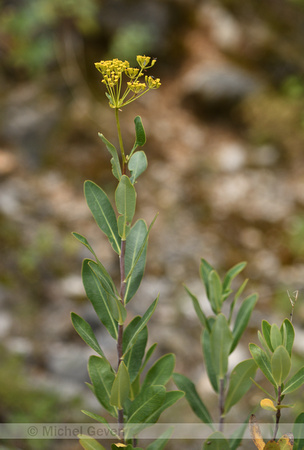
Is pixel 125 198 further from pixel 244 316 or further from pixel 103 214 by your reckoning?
pixel 244 316

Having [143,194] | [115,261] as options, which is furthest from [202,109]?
[115,261]

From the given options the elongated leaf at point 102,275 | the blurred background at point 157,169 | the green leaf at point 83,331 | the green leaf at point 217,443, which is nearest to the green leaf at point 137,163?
the elongated leaf at point 102,275

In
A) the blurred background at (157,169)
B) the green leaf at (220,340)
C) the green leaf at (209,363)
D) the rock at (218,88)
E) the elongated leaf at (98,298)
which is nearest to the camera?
the elongated leaf at (98,298)

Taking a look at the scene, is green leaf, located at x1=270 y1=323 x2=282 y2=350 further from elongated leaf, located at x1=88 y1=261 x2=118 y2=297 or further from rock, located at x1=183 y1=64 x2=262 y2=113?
rock, located at x1=183 y1=64 x2=262 y2=113

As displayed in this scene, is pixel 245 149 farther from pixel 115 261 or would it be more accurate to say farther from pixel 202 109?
pixel 115 261

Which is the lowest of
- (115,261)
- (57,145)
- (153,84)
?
(115,261)

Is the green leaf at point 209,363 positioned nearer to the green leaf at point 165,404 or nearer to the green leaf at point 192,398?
the green leaf at point 192,398

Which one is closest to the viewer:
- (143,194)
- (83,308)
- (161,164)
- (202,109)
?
(83,308)

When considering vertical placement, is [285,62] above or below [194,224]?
above
